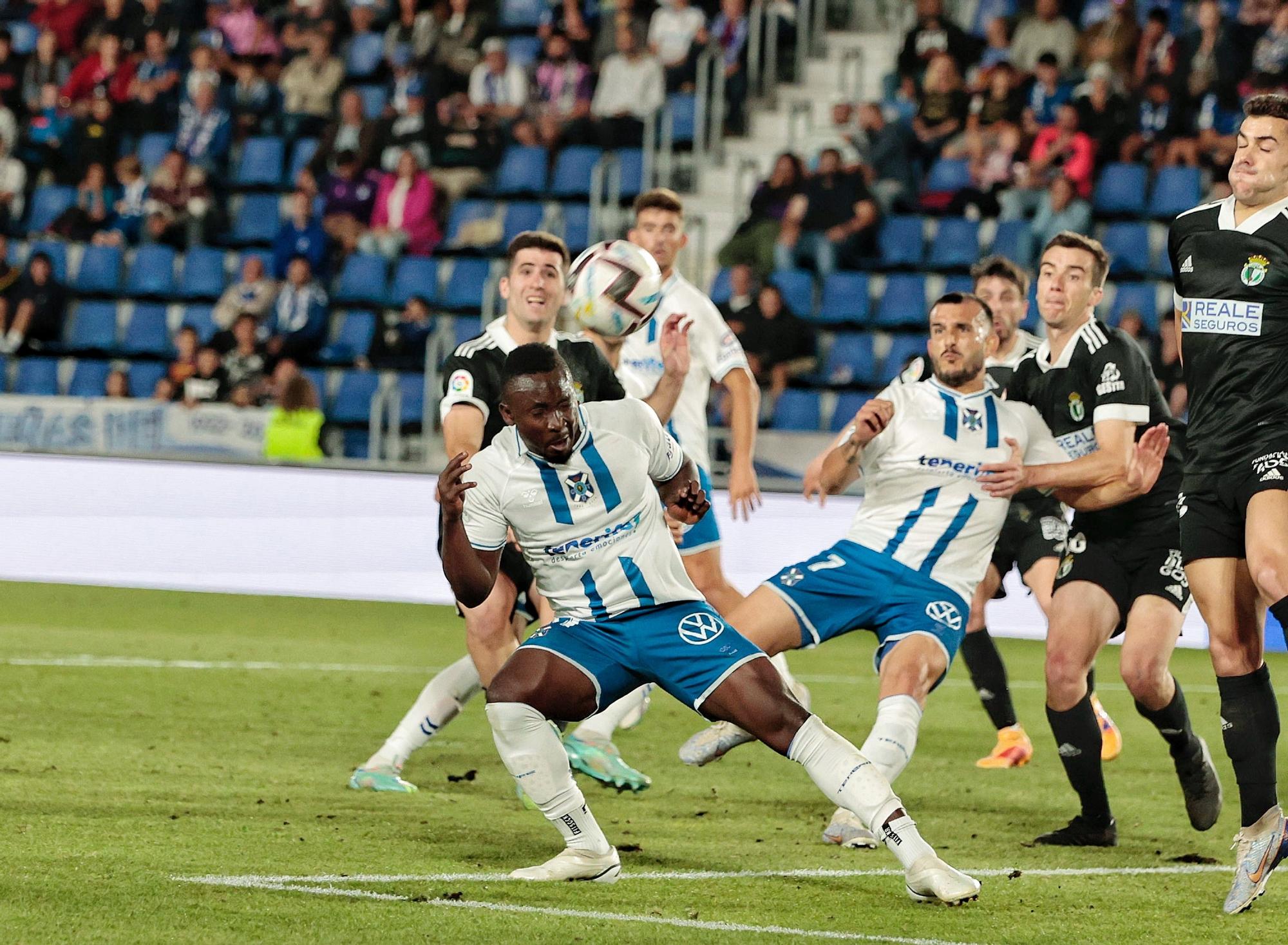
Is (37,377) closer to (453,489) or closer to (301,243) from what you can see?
(301,243)

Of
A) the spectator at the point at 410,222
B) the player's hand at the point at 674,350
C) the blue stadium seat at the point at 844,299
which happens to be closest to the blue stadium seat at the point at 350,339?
the spectator at the point at 410,222

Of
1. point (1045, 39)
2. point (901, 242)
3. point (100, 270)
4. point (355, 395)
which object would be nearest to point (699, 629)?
point (355, 395)

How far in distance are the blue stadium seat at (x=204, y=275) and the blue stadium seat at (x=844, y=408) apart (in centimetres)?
655

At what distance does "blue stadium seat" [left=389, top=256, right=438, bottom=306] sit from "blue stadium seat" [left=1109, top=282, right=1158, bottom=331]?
6.18 m

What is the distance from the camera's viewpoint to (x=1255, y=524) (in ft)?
17.2

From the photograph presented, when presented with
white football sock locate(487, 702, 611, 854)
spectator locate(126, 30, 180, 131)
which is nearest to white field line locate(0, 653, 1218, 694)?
white football sock locate(487, 702, 611, 854)

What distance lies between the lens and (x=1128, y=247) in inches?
630

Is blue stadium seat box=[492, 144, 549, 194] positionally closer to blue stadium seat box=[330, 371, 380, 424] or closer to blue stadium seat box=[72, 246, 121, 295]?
blue stadium seat box=[330, 371, 380, 424]

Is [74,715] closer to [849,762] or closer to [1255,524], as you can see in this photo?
[849,762]

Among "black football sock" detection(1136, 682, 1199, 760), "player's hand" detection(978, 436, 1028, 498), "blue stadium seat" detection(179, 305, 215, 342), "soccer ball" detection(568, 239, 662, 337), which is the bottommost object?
"black football sock" detection(1136, 682, 1199, 760)

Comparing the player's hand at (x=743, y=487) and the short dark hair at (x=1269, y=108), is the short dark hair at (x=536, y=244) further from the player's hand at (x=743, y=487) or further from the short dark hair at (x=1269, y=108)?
the short dark hair at (x=1269, y=108)

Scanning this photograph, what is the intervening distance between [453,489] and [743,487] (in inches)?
123

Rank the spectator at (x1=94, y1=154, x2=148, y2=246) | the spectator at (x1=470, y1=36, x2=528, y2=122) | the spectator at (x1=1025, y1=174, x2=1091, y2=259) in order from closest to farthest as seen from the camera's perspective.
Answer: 1. the spectator at (x1=1025, y1=174, x2=1091, y2=259)
2. the spectator at (x1=470, y1=36, x2=528, y2=122)
3. the spectator at (x1=94, y1=154, x2=148, y2=246)

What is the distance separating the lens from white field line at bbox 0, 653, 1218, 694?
9812 mm
